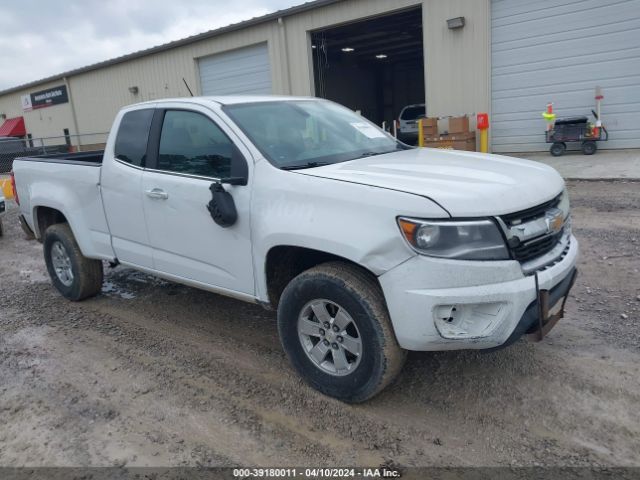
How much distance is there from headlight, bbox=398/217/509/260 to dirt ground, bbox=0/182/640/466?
3.38ft

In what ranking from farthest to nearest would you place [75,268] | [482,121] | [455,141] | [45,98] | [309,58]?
[45,98]
[309,58]
[482,121]
[455,141]
[75,268]

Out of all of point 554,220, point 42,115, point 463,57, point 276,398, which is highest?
point 42,115

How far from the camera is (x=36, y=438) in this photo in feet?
10.5

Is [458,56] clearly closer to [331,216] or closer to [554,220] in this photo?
[554,220]

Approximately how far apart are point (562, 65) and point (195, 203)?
12.1m

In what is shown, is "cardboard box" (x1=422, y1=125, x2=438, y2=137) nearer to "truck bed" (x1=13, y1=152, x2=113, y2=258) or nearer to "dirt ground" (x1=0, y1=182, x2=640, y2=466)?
"dirt ground" (x1=0, y1=182, x2=640, y2=466)

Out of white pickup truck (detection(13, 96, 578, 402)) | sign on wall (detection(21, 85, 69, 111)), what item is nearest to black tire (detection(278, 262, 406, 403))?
white pickup truck (detection(13, 96, 578, 402))

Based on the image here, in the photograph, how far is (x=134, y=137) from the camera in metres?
4.57

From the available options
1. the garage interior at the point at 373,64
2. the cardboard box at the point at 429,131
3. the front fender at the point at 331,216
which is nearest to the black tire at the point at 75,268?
the front fender at the point at 331,216

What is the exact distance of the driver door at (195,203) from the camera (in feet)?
12.0

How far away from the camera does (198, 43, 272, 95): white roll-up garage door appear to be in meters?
17.9

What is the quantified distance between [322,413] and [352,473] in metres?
0.56

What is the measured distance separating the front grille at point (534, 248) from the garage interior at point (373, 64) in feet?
48.7

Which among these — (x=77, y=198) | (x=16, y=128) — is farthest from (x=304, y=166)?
(x=16, y=128)
